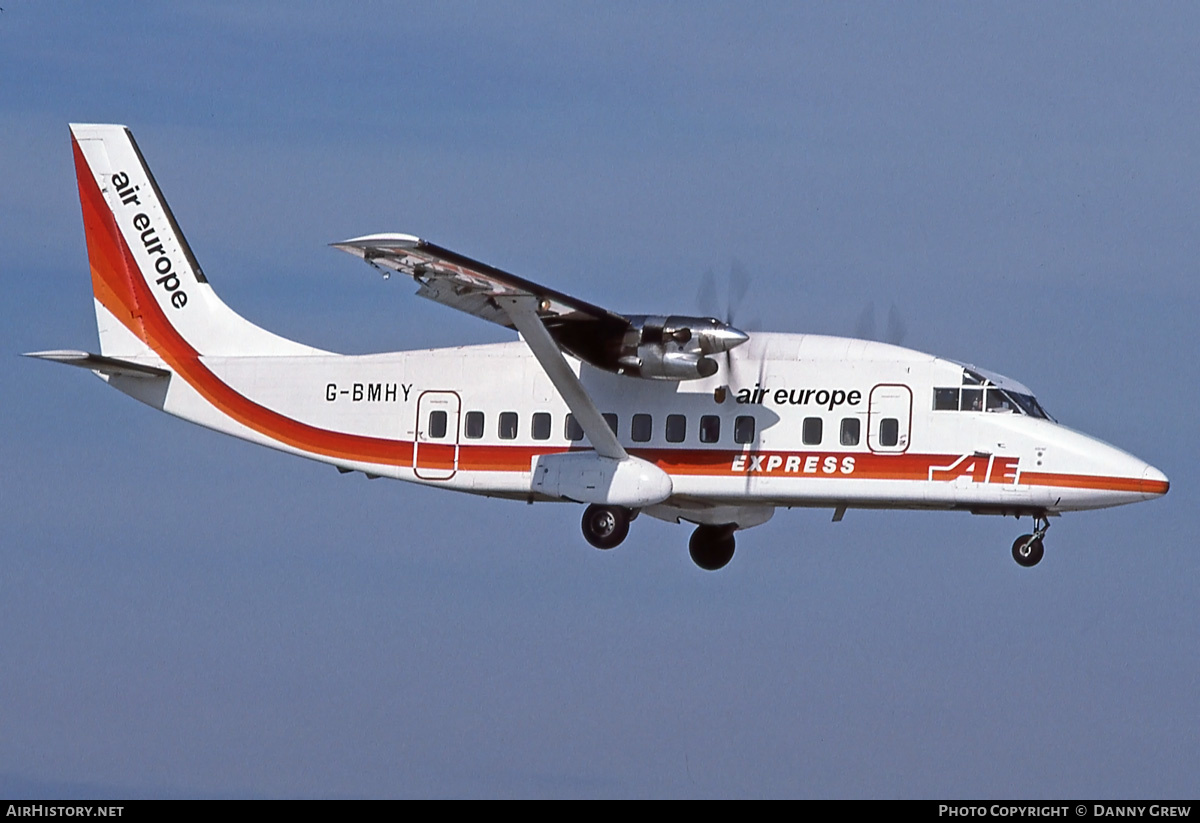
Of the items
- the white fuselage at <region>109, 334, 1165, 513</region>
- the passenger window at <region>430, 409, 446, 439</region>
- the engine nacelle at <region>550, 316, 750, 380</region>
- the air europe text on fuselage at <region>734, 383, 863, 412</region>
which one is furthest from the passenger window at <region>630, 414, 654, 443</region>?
the passenger window at <region>430, 409, 446, 439</region>

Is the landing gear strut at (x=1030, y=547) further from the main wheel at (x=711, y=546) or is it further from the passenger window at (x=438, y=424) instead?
the passenger window at (x=438, y=424)

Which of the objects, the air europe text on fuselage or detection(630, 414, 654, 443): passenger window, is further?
detection(630, 414, 654, 443): passenger window

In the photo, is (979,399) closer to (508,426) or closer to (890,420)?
(890,420)

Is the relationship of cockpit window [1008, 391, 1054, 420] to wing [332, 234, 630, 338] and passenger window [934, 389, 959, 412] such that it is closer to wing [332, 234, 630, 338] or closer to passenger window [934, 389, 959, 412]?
passenger window [934, 389, 959, 412]

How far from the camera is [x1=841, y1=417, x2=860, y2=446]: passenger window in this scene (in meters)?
26.6

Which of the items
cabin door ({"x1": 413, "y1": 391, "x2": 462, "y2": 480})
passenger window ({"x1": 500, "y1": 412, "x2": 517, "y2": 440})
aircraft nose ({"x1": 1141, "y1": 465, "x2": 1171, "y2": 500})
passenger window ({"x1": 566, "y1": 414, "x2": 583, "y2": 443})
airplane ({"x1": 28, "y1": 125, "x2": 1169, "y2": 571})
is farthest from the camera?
cabin door ({"x1": 413, "y1": 391, "x2": 462, "y2": 480})

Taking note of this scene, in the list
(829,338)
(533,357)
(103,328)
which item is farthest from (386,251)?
(103,328)

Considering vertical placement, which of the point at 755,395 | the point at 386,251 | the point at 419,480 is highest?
the point at 386,251

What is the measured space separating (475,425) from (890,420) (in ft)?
19.3

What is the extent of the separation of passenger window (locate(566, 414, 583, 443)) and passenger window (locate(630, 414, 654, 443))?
767 millimetres

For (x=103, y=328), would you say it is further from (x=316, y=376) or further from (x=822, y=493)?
(x=822, y=493)

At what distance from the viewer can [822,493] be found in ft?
87.7

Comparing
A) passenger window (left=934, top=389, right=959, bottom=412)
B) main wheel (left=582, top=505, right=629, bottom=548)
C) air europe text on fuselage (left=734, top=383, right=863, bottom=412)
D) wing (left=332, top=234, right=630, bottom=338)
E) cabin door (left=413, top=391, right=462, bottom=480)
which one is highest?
wing (left=332, top=234, right=630, bottom=338)

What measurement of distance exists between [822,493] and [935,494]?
150 cm
